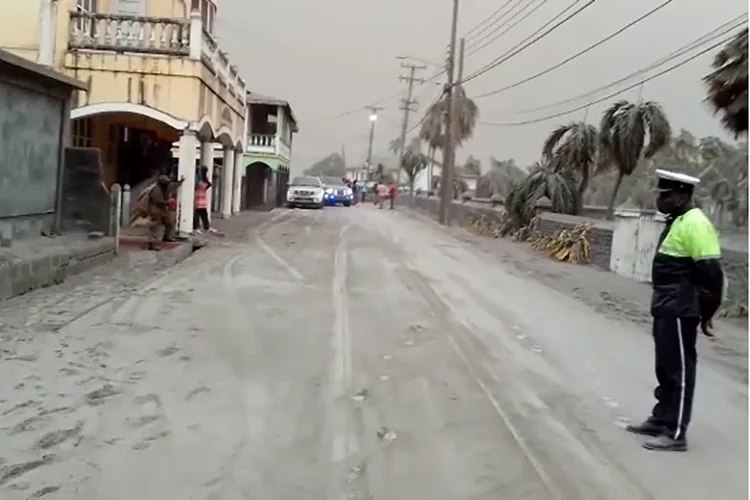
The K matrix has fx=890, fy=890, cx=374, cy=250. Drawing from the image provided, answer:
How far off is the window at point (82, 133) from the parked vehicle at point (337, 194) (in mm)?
34093

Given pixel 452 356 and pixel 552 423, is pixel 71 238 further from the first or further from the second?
pixel 552 423

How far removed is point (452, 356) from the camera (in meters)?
8.94

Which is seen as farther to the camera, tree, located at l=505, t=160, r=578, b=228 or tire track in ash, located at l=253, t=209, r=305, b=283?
tree, located at l=505, t=160, r=578, b=228

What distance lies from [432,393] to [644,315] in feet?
22.8

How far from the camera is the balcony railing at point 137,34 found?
20.6 metres

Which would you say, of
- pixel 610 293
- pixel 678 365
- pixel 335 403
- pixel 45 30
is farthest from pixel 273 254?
pixel 678 365

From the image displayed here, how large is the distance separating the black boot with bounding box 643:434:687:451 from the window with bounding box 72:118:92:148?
19229mm

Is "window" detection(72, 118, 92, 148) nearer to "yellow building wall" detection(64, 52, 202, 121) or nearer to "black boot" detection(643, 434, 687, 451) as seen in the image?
"yellow building wall" detection(64, 52, 202, 121)

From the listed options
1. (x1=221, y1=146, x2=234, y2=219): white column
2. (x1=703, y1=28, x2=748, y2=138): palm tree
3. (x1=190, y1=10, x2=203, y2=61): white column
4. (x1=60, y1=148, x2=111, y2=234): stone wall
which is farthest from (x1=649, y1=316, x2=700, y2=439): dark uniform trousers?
(x1=221, y1=146, x2=234, y2=219): white column

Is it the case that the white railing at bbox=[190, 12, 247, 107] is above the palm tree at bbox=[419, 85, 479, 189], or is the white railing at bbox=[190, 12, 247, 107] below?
below

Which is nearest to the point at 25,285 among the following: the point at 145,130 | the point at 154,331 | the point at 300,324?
the point at 154,331

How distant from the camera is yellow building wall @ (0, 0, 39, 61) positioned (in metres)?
19.6

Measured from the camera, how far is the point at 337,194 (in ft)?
195

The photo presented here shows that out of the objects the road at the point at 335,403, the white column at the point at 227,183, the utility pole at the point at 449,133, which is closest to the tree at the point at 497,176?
the utility pole at the point at 449,133
